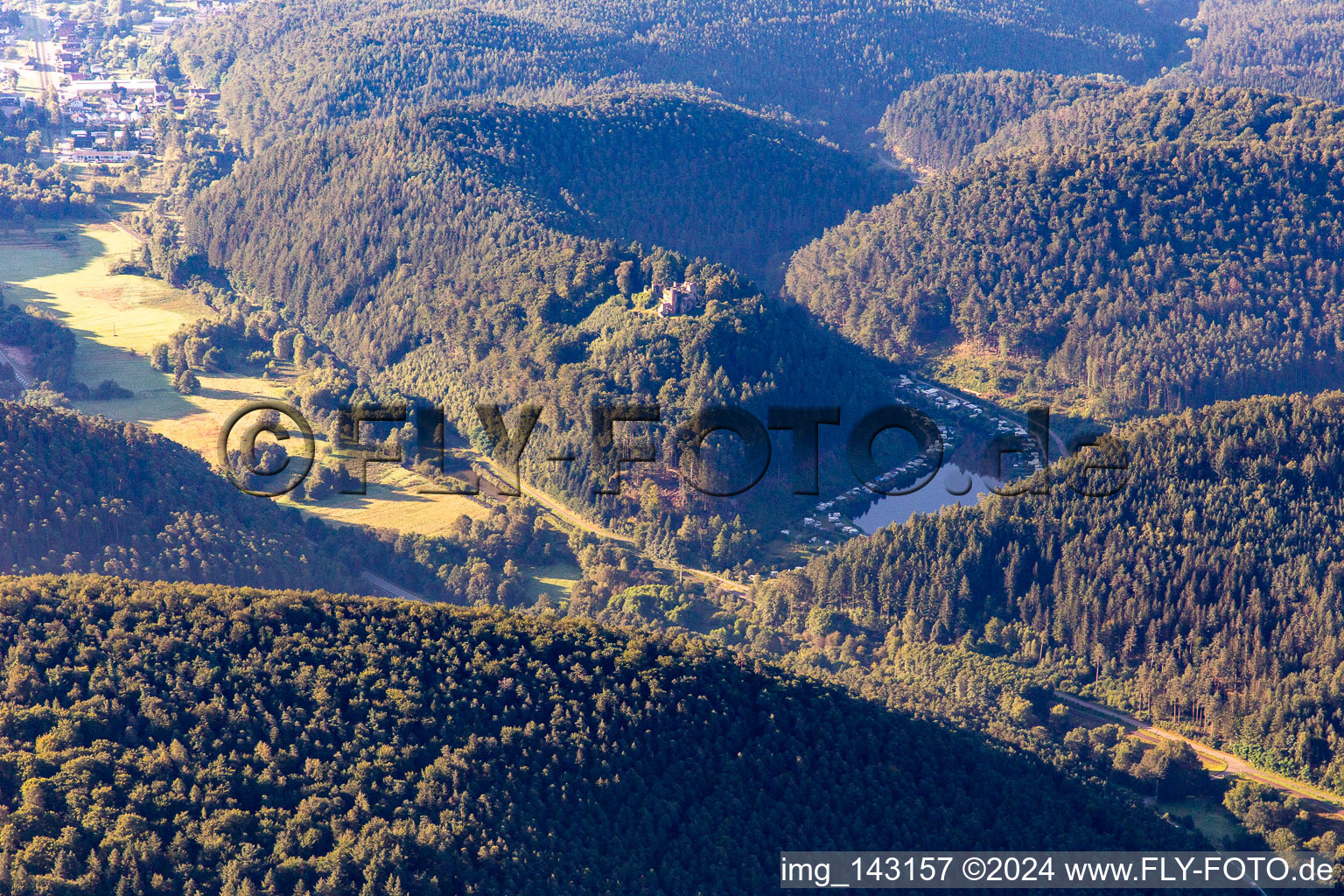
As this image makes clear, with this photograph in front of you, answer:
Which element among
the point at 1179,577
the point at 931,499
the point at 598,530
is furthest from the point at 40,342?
the point at 1179,577

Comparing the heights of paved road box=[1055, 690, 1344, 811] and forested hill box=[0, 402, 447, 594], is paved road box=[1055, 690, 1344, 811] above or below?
below

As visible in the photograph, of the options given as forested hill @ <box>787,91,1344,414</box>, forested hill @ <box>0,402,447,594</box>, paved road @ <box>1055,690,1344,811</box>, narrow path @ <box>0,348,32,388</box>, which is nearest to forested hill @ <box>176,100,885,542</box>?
forested hill @ <box>787,91,1344,414</box>

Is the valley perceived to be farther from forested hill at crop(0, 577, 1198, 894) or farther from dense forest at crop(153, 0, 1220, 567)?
dense forest at crop(153, 0, 1220, 567)

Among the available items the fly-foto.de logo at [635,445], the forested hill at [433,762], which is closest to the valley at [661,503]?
the forested hill at [433,762]

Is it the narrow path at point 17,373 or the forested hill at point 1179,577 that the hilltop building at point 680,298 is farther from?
the narrow path at point 17,373

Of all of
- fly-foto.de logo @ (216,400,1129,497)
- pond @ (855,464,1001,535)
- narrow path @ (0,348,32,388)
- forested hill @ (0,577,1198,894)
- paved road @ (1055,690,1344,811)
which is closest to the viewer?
forested hill @ (0,577,1198,894)

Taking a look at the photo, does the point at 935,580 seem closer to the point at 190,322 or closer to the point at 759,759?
the point at 759,759

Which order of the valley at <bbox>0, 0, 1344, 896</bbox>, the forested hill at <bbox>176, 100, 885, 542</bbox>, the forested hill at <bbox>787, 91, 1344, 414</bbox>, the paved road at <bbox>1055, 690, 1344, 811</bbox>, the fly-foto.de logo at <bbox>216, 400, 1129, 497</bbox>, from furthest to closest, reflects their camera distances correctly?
1. the forested hill at <bbox>787, 91, 1344, 414</bbox>
2. the forested hill at <bbox>176, 100, 885, 542</bbox>
3. the fly-foto.de logo at <bbox>216, 400, 1129, 497</bbox>
4. the paved road at <bbox>1055, 690, 1344, 811</bbox>
5. the valley at <bbox>0, 0, 1344, 896</bbox>
